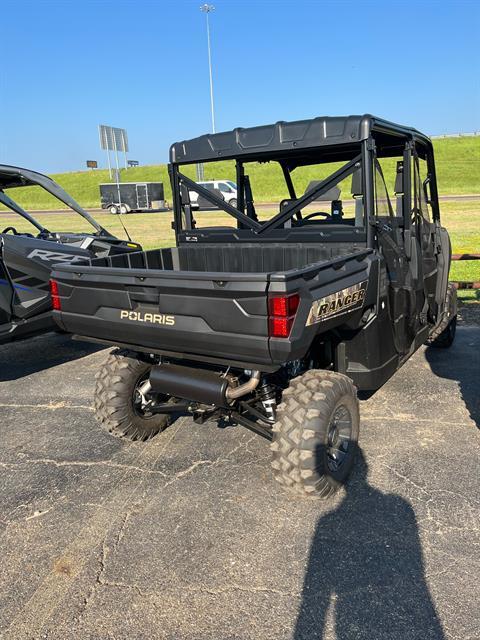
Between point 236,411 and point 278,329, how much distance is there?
967mm

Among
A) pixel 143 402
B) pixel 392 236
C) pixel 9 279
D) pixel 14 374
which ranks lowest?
pixel 14 374

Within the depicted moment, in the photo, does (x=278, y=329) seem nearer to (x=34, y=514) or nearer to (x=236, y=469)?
(x=236, y=469)

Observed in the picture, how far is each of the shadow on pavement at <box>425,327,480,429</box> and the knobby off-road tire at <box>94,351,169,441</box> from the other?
2.58 meters

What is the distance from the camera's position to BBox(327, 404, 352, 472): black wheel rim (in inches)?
123

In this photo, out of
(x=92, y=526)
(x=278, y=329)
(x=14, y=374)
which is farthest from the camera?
(x=14, y=374)

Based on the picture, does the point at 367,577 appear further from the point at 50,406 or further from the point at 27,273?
the point at 27,273

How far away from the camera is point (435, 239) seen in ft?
15.8

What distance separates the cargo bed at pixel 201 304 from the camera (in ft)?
8.44

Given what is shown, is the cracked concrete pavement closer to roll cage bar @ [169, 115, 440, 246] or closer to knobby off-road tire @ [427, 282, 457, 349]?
knobby off-road tire @ [427, 282, 457, 349]

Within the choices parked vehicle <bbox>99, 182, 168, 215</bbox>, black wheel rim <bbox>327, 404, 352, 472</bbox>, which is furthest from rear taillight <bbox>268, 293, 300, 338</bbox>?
parked vehicle <bbox>99, 182, 168, 215</bbox>

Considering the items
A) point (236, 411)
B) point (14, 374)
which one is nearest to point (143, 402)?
point (236, 411)

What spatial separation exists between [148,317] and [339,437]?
4.67ft

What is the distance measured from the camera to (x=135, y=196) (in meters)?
36.8

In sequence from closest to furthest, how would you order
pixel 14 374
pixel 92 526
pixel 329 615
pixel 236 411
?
pixel 329 615
pixel 92 526
pixel 236 411
pixel 14 374
